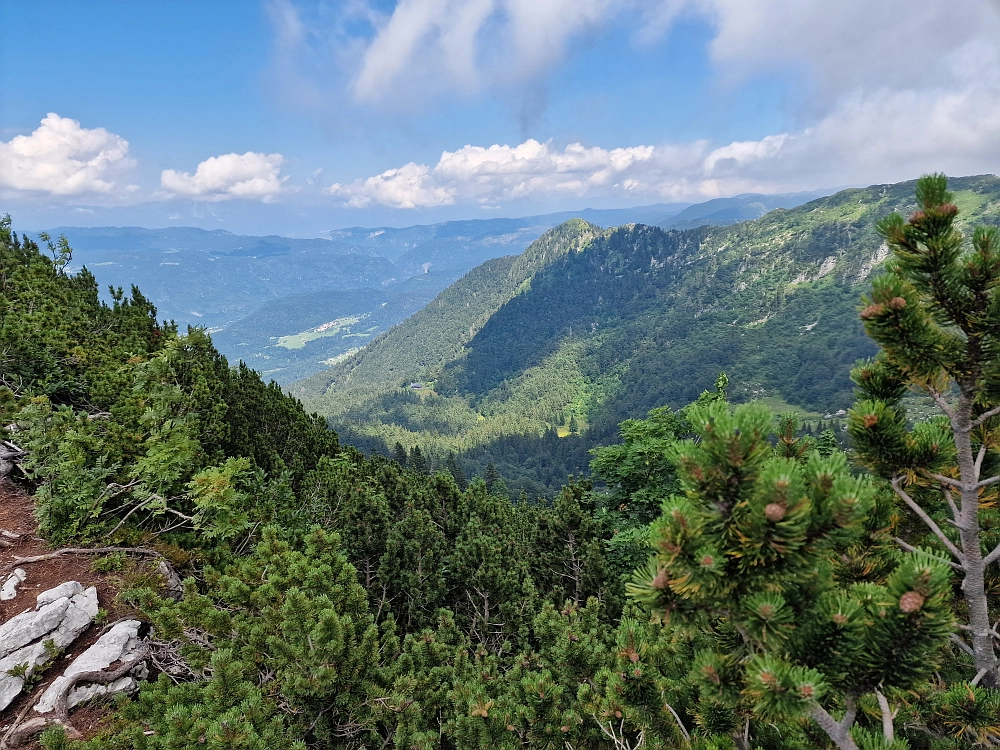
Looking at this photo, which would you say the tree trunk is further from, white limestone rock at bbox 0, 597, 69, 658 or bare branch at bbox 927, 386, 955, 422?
white limestone rock at bbox 0, 597, 69, 658

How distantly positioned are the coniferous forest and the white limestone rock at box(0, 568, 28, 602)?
856 mm

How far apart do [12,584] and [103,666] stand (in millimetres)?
3363

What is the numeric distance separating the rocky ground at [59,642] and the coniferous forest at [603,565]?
396 mm

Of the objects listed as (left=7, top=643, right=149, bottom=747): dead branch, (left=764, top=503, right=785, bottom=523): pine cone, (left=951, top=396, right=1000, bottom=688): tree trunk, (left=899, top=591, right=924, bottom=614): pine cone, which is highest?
(left=764, top=503, right=785, bottom=523): pine cone

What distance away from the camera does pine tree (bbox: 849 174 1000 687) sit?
11.1 ft

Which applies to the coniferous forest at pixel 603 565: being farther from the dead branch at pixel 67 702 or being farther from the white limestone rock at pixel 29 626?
the white limestone rock at pixel 29 626

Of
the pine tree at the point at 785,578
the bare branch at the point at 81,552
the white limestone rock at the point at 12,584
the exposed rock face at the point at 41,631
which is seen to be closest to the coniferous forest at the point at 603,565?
the pine tree at the point at 785,578

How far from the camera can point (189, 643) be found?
6977mm

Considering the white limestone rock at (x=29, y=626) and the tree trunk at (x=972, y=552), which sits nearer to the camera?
the tree trunk at (x=972, y=552)

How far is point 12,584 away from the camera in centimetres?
881

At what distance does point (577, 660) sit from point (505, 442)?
6663 inches

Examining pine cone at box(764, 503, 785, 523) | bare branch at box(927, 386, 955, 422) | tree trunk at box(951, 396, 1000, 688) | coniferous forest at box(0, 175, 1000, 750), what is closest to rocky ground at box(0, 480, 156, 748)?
coniferous forest at box(0, 175, 1000, 750)

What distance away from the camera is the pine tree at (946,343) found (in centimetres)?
338

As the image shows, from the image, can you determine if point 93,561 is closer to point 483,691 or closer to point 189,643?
point 189,643
